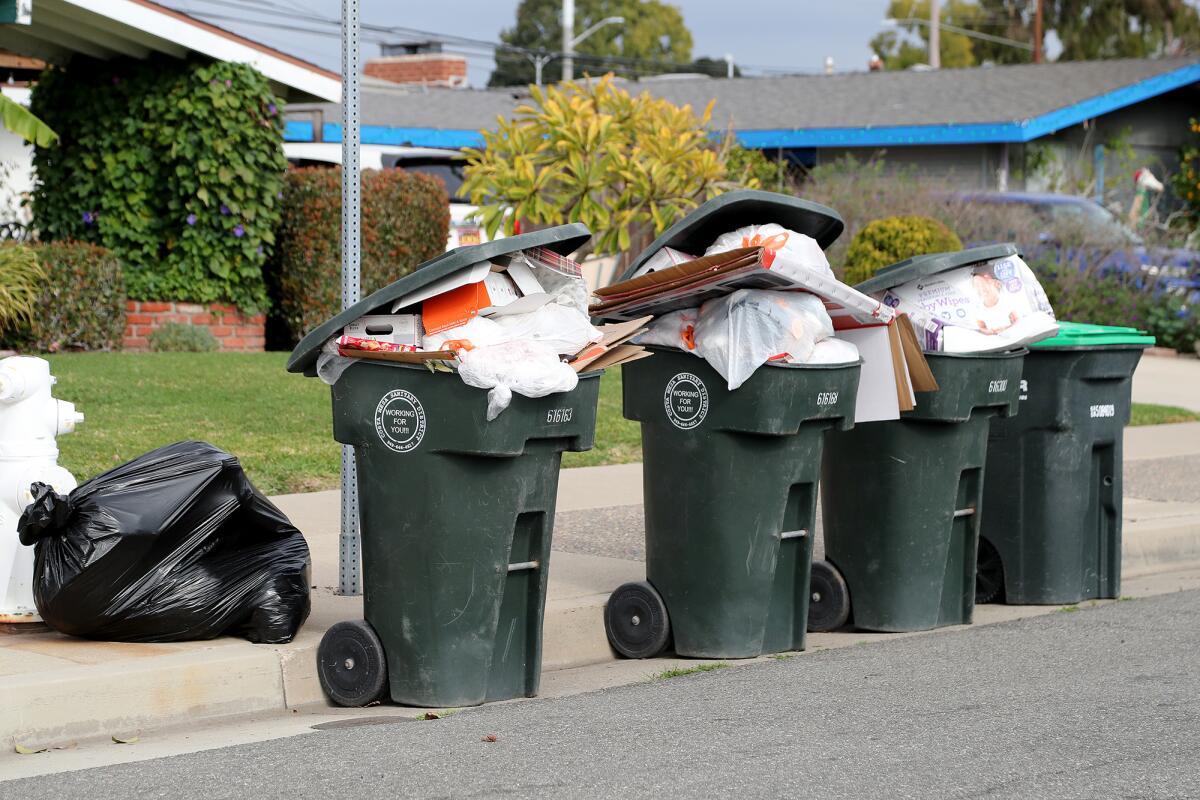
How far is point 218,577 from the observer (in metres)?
5.73

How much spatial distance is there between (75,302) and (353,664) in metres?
9.05

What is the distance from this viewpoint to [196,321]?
14.9m

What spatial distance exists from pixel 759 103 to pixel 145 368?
18.8m

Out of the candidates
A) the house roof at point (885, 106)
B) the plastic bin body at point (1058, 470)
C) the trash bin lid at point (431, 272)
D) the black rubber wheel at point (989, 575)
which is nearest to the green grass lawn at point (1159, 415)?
the plastic bin body at point (1058, 470)

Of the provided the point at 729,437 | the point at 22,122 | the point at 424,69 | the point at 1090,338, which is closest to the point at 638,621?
the point at 729,437

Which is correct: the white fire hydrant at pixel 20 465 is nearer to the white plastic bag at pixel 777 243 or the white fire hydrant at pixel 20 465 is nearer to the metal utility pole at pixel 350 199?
the metal utility pole at pixel 350 199

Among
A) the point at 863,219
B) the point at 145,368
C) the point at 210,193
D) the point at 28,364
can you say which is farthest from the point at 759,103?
the point at 28,364

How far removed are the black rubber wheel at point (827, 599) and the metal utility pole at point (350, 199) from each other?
2.01 metres

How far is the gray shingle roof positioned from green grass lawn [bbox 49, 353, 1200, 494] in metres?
12.4

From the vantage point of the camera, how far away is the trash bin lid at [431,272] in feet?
17.0

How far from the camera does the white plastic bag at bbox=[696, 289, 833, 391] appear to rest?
5.90 metres

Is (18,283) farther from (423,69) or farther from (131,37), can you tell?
(423,69)

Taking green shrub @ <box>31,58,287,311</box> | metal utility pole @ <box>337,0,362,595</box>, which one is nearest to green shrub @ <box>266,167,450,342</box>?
green shrub @ <box>31,58,287,311</box>

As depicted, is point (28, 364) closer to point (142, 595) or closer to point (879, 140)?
point (142, 595)
